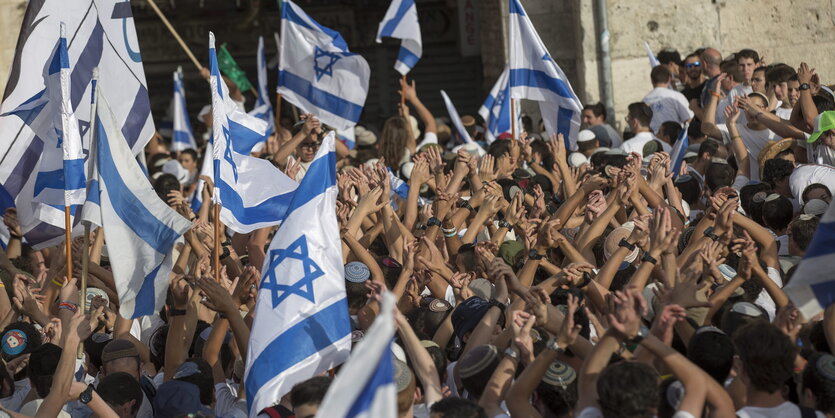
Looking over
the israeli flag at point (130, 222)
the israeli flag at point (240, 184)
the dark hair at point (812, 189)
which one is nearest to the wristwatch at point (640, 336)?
the israeli flag at point (130, 222)

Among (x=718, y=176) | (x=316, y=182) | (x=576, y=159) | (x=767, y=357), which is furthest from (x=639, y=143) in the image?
(x=767, y=357)

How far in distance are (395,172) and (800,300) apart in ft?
20.5

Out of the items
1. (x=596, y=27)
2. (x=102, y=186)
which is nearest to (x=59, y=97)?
(x=102, y=186)

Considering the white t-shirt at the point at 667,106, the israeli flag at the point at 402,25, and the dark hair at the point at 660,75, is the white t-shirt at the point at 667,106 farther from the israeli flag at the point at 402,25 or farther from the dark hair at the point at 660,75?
the israeli flag at the point at 402,25

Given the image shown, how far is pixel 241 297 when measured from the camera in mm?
5723

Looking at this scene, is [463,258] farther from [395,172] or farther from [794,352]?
[395,172]

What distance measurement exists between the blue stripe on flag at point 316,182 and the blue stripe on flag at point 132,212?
945 millimetres

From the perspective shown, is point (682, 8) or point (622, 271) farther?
point (682, 8)

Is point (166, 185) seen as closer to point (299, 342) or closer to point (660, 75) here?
point (660, 75)

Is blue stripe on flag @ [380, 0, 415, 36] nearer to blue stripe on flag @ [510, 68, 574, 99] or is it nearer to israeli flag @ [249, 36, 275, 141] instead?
israeli flag @ [249, 36, 275, 141]

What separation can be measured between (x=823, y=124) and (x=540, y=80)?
256cm

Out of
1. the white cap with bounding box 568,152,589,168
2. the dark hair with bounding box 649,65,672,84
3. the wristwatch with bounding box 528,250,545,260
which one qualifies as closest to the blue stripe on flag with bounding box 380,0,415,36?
the dark hair with bounding box 649,65,672,84

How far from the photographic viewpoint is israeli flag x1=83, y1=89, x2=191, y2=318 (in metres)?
5.54

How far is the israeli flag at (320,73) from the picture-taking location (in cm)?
947
